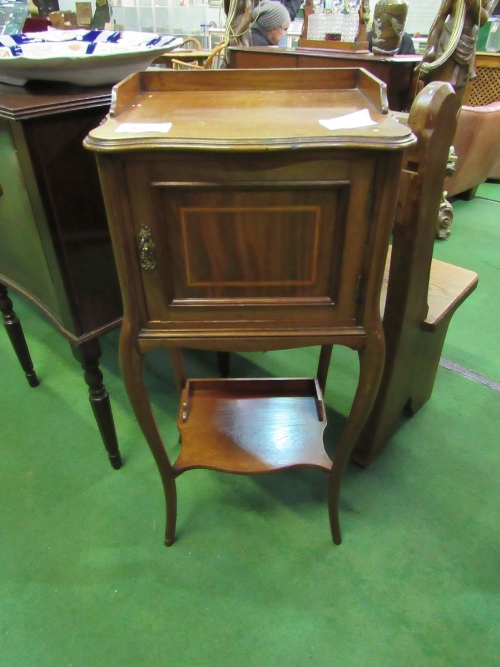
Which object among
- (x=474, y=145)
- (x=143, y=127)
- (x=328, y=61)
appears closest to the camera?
(x=143, y=127)

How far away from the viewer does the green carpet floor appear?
2.88ft

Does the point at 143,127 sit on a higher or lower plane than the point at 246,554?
higher

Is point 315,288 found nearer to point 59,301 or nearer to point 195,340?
point 195,340

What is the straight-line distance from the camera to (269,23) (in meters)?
2.38

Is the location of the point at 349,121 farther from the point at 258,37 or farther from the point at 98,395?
the point at 258,37

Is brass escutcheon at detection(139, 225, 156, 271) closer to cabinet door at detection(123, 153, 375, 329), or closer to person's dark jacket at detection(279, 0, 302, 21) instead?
cabinet door at detection(123, 153, 375, 329)

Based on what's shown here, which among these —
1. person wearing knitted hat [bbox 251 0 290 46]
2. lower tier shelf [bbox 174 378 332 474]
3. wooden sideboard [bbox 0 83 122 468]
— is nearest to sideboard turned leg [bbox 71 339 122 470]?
wooden sideboard [bbox 0 83 122 468]

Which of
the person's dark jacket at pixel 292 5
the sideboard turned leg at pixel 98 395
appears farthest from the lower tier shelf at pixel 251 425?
the person's dark jacket at pixel 292 5

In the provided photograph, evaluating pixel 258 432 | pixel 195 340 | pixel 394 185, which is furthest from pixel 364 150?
pixel 258 432

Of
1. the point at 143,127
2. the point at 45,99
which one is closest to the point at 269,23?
the point at 45,99

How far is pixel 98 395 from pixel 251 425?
0.36m

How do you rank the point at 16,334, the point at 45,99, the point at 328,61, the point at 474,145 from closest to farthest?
the point at 45,99
the point at 16,334
the point at 328,61
the point at 474,145

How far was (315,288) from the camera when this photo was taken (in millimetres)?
675

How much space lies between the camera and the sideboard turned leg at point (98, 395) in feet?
3.27
